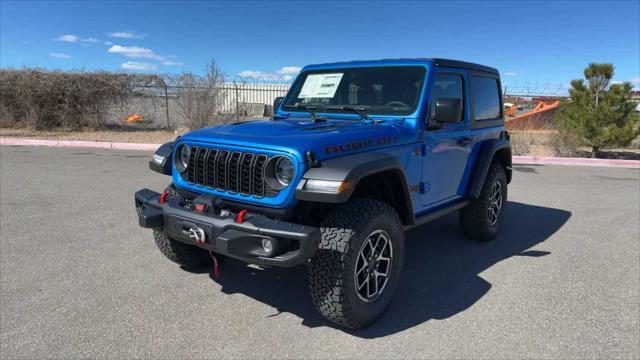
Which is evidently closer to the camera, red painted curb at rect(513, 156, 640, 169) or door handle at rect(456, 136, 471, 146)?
door handle at rect(456, 136, 471, 146)

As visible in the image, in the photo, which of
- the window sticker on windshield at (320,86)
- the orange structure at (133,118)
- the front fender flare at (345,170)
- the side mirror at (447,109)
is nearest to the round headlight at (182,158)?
the front fender flare at (345,170)

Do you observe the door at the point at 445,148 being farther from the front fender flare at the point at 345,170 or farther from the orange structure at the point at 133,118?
the orange structure at the point at 133,118

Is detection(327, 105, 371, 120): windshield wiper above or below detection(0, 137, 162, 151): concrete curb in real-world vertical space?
above

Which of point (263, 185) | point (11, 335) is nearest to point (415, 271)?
point (263, 185)

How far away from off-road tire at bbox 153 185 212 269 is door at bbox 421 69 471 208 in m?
2.00

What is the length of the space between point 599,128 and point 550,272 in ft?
32.4

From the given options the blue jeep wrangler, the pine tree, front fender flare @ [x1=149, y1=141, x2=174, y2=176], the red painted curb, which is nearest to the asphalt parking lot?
the blue jeep wrangler

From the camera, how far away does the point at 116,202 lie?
6.41 meters

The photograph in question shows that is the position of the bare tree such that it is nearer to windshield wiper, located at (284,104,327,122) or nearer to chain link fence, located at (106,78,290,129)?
chain link fence, located at (106,78,290,129)

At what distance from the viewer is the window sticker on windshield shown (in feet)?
13.9

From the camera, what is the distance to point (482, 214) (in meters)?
4.79

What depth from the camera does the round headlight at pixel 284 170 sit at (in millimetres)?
2888

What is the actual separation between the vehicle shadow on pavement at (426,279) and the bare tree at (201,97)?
1147cm

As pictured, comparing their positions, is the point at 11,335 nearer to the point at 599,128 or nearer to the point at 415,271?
the point at 415,271
